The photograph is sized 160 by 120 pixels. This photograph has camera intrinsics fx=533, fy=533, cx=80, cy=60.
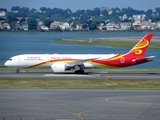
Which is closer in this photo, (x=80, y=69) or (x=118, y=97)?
(x=118, y=97)

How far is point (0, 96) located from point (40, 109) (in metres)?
7.33

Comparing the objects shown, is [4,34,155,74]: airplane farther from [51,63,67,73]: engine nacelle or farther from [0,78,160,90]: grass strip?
[0,78,160,90]: grass strip

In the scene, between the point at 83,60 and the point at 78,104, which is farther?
the point at 83,60

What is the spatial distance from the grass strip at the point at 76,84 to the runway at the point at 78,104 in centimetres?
299

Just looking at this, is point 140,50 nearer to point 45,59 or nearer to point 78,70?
point 78,70

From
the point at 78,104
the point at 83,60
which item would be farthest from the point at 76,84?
the point at 83,60

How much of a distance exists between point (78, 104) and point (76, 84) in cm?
1356

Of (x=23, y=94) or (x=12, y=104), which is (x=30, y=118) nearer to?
(x=12, y=104)

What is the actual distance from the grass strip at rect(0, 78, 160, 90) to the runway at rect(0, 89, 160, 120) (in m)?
2.99

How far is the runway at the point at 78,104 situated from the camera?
33000mm

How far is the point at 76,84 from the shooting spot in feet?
168

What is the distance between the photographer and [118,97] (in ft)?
137

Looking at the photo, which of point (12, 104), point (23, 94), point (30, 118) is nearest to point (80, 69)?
point (23, 94)

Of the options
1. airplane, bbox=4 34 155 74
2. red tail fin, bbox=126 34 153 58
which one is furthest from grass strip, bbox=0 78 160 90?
red tail fin, bbox=126 34 153 58
